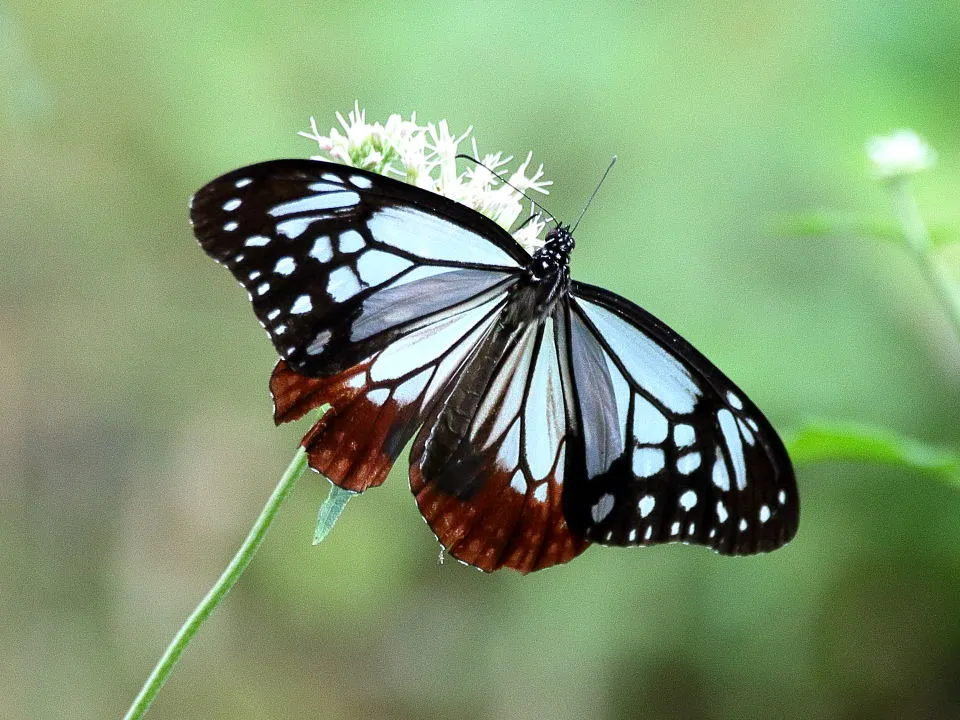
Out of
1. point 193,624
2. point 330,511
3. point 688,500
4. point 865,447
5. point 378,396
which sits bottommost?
point 193,624

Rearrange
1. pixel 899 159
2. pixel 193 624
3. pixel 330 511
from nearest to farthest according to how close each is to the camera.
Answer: pixel 193 624 → pixel 330 511 → pixel 899 159

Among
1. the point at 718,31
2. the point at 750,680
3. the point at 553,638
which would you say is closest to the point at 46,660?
the point at 553,638

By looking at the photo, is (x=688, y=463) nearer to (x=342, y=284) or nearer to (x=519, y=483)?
(x=519, y=483)

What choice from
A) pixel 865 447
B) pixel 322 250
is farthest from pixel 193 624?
pixel 865 447

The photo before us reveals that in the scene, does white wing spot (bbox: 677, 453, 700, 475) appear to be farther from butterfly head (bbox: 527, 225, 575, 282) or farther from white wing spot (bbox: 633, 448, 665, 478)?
butterfly head (bbox: 527, 225, 575, 282)

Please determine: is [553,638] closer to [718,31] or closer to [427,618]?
[427,618]

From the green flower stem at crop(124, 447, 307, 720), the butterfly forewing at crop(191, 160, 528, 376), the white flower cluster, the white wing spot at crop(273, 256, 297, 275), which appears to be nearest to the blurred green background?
the white flower cluster
